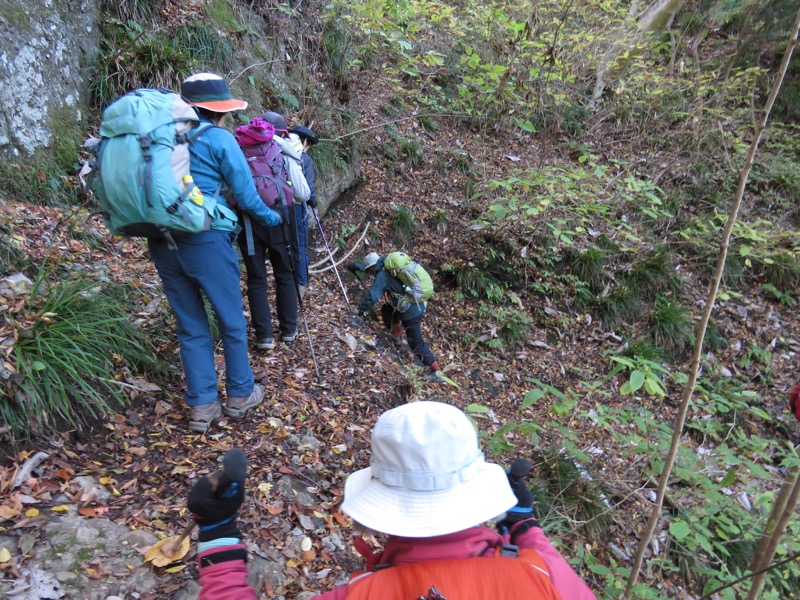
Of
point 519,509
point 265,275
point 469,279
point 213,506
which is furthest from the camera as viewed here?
point 469,279

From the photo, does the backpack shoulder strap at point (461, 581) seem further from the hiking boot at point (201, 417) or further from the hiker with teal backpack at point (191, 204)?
the hiking boot at point (201, 417)

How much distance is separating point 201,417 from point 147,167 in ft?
6.09

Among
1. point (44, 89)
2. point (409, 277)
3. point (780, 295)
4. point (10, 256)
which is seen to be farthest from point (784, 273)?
point (44, 89)

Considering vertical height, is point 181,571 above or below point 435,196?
below

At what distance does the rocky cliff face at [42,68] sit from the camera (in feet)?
15.2

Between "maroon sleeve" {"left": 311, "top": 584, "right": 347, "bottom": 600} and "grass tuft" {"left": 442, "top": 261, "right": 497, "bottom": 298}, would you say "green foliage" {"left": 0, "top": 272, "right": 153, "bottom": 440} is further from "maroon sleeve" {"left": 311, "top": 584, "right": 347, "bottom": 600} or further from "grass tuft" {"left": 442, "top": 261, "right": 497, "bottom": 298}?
"grass tuft" {"left": 442, "top": 261, "right": 497, "bottom": 298}

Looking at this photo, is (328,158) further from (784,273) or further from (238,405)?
(784,273)

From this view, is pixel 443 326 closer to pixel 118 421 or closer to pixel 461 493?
pixel 118 421

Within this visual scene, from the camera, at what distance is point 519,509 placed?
181 cm

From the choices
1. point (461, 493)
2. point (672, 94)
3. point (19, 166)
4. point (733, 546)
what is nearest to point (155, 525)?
point (461, 493)

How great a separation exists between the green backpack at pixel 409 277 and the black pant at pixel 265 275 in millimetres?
1711

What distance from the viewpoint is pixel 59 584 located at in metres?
2.35

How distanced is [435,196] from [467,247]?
134 cm

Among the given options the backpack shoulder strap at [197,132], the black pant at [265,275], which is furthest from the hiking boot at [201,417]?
the backpack shoulder strap at [197,132]
